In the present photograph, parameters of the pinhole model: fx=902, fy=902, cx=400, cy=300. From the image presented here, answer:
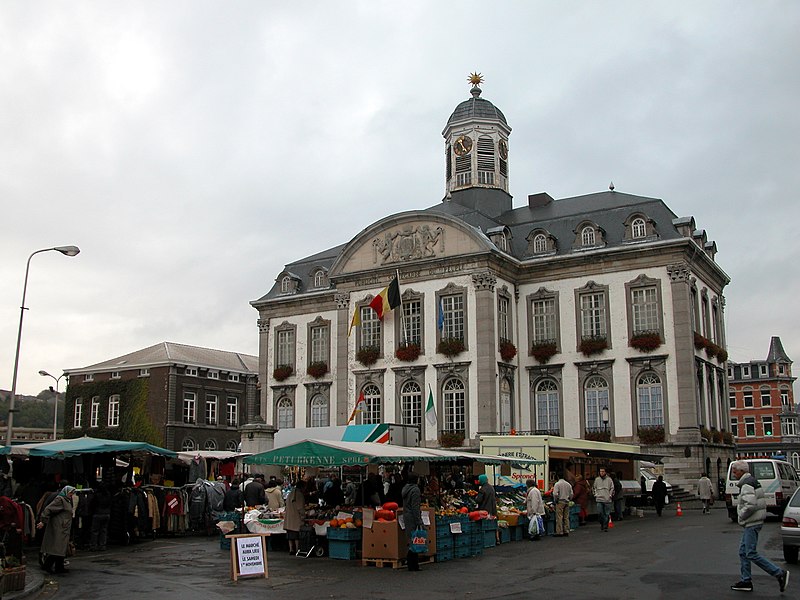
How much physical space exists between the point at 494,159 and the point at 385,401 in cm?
1526

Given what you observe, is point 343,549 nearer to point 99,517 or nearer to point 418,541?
point 418,541

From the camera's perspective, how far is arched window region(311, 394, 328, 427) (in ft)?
147

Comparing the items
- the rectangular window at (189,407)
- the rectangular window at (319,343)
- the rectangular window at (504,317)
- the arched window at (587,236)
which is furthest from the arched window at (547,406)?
the rectangular window at (189,407)

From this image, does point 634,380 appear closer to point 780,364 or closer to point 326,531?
point 326,531

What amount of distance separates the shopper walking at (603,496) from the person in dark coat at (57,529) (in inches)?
563

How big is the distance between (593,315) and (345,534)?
23.3 metres

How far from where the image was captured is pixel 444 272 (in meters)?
40.2

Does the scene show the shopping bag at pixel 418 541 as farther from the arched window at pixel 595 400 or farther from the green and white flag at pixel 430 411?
the arched window at pixel 595 400

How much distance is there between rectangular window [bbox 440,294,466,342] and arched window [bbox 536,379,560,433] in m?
4.34

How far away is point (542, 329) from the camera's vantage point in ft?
133

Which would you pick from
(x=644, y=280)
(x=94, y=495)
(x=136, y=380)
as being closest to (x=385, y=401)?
(x=644, y=280)

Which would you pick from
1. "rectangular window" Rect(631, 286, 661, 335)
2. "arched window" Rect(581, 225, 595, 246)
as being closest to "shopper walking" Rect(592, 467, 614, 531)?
"rectangular window" Rect(631, 286, 661, 335)

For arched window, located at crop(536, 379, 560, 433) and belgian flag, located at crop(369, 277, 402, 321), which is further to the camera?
belgian flag, located at crop(369, 277, 402, 321)

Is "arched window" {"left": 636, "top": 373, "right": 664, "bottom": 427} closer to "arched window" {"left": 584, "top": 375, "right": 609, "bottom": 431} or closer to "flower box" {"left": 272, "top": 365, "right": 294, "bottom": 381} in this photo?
"arched window" {"left": 584, "top": 375, "right": 609, "bottom": 431}
